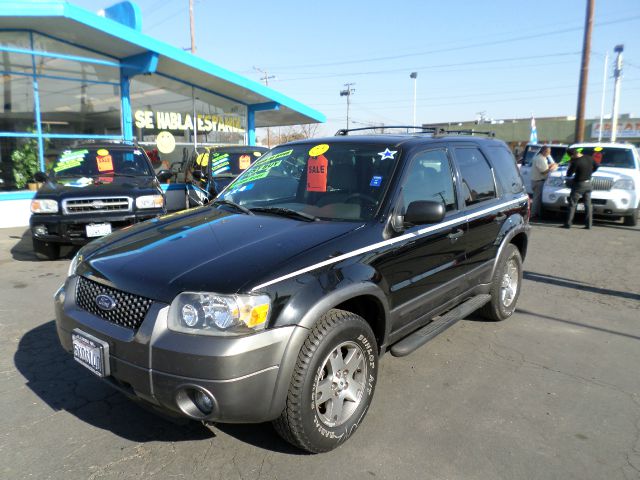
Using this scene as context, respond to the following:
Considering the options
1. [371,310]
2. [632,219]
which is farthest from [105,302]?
[632,219]

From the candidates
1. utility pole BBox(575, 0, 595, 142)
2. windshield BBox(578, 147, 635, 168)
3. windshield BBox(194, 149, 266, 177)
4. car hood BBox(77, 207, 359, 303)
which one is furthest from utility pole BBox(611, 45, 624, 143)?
car hood BBox(77, 207, 359, 303)

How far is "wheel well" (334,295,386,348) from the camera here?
9.89 feet

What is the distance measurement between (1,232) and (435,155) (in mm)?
9697

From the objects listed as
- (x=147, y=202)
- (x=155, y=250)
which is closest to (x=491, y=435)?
(x=155, y=250)

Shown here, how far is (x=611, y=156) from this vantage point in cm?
1215

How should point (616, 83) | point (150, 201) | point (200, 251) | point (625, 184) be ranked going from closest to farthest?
1. point (200, 251)
2. point (150, 201)
3. point (625, 184)
4. point (616, 83)

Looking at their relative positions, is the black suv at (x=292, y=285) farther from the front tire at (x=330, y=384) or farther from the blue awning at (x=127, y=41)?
the blue awning at (x=127, y=41)

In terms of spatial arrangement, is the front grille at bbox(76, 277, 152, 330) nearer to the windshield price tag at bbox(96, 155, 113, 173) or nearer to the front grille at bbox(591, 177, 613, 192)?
the windshield price tag at bbox(96, 155, 113, 173)

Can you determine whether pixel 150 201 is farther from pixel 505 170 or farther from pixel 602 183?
pixel 602 183

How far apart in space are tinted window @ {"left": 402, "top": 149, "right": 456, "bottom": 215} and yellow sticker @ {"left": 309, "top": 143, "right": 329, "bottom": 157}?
2.41ft

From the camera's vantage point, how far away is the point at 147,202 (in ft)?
24.4

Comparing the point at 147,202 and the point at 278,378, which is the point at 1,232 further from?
the point at 278,378

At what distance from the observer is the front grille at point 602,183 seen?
11.2m

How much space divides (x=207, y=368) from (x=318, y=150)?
215 centimetres
